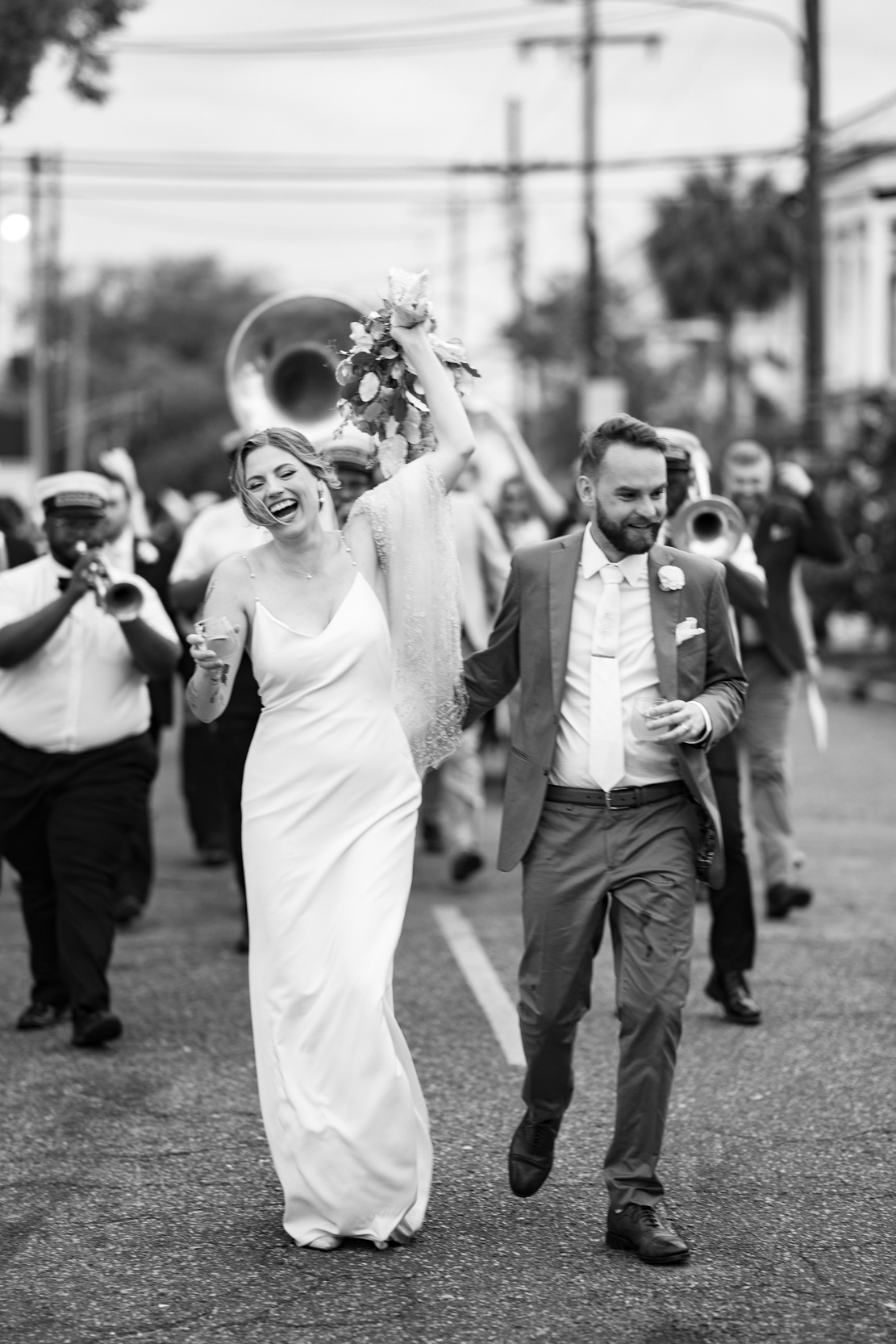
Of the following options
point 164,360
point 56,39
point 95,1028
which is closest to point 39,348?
point 56,39

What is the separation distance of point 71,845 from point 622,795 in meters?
2.77

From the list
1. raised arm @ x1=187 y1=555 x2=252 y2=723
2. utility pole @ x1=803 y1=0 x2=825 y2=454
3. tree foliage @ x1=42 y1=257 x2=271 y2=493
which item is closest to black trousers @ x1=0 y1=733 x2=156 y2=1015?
raised arm @ x1=187 y1=555 x2=252 y2=723

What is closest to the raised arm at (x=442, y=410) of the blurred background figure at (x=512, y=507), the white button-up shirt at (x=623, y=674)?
the white button-up shirt at (x=623, y=674)

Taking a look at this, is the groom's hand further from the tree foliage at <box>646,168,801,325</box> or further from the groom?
the tree foliage at <box>646,168,801,325</box>

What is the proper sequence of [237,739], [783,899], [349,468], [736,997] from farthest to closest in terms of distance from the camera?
[783,899] < [237,739] < [349,468] < [736,997]

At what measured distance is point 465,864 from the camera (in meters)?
10.2

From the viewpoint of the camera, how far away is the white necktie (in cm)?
508

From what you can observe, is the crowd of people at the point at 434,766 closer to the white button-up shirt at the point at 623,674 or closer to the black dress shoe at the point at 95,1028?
the white button-up shirt at the point at 623,674

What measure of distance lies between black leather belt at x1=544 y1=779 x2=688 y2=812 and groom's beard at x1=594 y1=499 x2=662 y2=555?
606mm

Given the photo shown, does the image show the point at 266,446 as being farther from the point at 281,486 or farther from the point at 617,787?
the point at 617,787

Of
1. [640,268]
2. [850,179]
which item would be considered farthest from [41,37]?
[640,268]

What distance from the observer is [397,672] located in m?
5.36

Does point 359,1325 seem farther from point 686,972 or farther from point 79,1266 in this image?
point 686,972

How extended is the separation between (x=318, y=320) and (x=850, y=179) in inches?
1672
